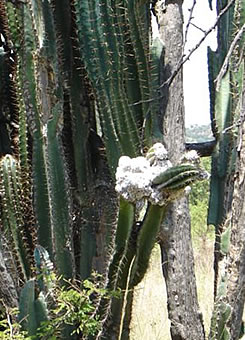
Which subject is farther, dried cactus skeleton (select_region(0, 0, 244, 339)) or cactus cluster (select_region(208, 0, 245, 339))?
cactus cluster (select_region(208, 0, 245, 339))

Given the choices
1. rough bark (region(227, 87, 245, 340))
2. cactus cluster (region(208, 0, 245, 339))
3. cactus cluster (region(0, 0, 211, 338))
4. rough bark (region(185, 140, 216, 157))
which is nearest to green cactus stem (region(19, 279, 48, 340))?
cactus cluster (region(0, 0, 211, 338))

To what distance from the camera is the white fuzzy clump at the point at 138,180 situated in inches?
108

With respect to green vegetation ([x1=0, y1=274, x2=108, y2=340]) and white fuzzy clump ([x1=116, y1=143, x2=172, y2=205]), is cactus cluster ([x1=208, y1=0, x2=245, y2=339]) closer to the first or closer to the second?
green vegetation ([x1=0, y1=274, x2=108, y2=340])

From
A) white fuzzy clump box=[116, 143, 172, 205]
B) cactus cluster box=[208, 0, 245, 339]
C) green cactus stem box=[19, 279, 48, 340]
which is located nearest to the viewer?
white fuzzy clump box=[116, 143, 172, 205]

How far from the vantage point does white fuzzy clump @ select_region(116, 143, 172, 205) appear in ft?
8.98

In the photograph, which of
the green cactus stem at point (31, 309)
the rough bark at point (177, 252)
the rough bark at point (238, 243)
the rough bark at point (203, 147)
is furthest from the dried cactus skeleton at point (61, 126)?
the rough bark at point (203, 147)

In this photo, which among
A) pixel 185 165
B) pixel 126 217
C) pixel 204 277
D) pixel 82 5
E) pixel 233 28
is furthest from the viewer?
pixel 204 277

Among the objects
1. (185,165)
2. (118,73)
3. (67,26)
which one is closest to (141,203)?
(185,165)

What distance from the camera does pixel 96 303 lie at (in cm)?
331

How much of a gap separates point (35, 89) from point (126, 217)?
0.90 meters

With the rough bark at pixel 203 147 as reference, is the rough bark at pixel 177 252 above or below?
below

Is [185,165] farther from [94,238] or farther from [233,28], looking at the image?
[233,28]

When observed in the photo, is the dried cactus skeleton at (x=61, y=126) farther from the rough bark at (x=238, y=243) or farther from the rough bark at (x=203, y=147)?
the rough bark at (x=203, y=147)

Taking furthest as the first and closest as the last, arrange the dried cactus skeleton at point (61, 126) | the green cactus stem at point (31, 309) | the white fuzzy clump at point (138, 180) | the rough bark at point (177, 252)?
the rough bark at point (177, 252) < the dried cactus skeleton at point (61, 126) < the green cactus stem at point (31, 309) < the white fuzzy clump at point (138, 180)
